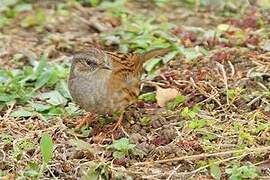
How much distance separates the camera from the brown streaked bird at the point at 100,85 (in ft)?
18.8

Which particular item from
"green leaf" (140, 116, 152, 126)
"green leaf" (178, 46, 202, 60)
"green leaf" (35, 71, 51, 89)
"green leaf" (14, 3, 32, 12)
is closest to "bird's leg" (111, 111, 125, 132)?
"green leaf" (140, 116, 152, 126)

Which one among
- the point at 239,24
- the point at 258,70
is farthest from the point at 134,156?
the point at 239,24

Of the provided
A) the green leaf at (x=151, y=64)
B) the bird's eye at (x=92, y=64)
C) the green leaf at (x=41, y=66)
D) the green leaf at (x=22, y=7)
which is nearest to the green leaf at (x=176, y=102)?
the bird's eye at (x=92, y=64)

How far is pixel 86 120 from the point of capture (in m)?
5.94

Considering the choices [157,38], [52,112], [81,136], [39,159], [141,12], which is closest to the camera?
[39,159]

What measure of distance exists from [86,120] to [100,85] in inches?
13.8

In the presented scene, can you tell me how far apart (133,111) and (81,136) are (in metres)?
0.56

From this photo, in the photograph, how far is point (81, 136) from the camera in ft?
18.9

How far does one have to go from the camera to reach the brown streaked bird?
5.72m

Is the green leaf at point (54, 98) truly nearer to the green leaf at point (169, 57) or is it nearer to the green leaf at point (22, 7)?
the green leaf at point (169, 57)

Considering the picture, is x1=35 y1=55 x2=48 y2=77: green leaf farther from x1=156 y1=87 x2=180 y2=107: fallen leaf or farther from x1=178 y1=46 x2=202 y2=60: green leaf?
x1=178 y1=46 x2=202 y2=60: green leaf

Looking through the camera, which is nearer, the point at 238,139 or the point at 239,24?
the point at 238,139

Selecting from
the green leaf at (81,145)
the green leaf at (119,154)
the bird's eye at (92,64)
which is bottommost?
the green leaf at (119,154)

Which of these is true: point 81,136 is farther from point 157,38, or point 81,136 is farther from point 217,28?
point 217,28
